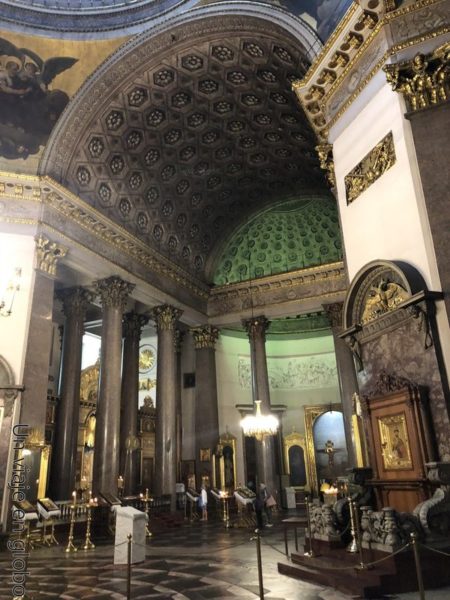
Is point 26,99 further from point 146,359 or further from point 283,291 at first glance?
point 146,359

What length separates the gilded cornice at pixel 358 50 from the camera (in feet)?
25.8

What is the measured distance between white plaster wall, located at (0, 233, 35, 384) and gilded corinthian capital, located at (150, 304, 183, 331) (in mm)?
6139

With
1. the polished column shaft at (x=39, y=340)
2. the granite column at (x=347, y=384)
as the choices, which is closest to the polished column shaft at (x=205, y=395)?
the granite column at (x=347, y=384)

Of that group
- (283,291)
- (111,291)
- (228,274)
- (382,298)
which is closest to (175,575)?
(382,298)

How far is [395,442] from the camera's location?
7035 millimetres

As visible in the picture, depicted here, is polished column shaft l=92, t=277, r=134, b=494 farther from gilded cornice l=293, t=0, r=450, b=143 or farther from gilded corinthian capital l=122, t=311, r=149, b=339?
gilded cornice l=293, t=0, r=450, b=143

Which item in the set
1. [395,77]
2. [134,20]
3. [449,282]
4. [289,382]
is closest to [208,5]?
[134,20]

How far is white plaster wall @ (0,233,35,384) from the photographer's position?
11.3 metres

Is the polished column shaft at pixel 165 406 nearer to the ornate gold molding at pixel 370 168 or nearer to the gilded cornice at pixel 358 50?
the gilded cornice at pixel 358 50

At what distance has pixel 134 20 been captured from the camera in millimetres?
13234

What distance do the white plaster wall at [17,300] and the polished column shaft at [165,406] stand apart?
6196mm

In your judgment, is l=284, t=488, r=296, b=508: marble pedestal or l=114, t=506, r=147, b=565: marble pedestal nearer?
l=114, t=506, r=147, b=565: marble pedestal

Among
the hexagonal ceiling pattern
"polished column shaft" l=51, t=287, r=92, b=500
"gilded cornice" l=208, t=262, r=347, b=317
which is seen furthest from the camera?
"gilded cornice" l=208, t=262, r=347, b=317

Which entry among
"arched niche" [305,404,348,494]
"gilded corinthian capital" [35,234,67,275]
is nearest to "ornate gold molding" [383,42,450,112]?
"gilded corinthian capital" [35,234,67,275]
